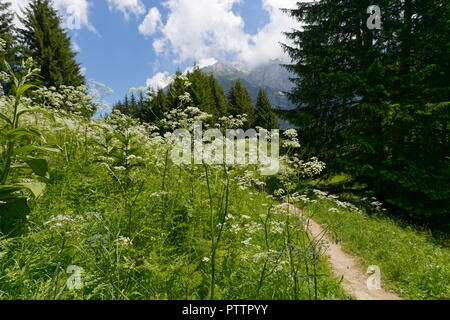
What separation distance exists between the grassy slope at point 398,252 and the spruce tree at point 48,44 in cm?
2777

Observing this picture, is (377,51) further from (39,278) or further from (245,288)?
(39,278)

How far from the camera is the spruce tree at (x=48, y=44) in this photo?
25.4 m

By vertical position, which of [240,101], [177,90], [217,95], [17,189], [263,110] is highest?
[217,95]

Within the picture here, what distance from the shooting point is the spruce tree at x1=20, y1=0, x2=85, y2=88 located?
25.4 meters

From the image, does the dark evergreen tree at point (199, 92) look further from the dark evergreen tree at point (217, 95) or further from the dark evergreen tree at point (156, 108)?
the dark evergreen tree at point (217, 95)

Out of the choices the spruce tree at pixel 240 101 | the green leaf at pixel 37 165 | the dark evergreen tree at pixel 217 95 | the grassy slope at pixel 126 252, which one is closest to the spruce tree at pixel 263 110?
the spruce tree at pixel 240 101

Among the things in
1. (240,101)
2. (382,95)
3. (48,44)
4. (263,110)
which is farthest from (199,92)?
(382,95)

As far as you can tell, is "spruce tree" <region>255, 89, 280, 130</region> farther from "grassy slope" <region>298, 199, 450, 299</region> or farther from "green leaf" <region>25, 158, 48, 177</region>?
"green leaf" <region>25, 158, 48, 177</region>

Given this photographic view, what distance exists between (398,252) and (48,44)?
34.7 m

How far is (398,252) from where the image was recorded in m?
6.96

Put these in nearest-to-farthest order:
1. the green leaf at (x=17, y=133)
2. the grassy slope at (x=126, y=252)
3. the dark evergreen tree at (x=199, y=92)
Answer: the grassy slope at (x=126, y=252) → the green leaf at (x=17, y=133) → the dark evergreen tree at (x=199, y=92)

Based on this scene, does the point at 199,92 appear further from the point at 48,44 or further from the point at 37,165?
the point at 37,165

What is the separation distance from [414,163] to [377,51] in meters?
5.71
